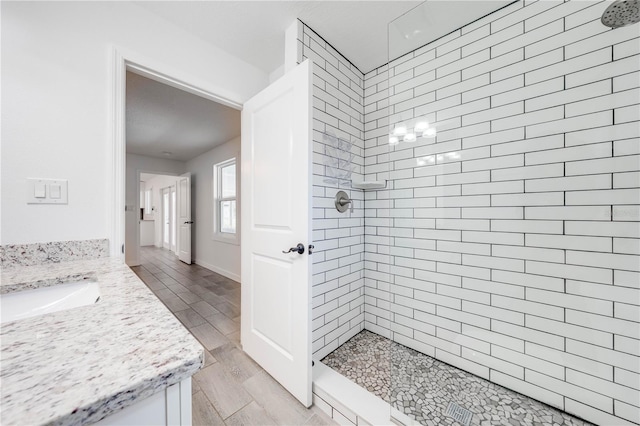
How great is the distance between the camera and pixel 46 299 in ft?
2.89

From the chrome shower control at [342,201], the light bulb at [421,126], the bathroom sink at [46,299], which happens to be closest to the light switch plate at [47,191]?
the bathroom sink at [46,299]

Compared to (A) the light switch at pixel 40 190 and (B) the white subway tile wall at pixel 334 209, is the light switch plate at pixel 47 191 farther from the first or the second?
(B) the white subway tile wall at pixel 334 209


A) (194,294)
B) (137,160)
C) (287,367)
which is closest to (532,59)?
(287,367)

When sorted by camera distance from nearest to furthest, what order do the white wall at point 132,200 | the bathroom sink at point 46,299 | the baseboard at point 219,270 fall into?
the bathroom sink at point 46,299, the baseboard at point 219,270, the white wall at point 132,200

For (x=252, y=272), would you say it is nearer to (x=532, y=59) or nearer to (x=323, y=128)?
(x=323, y=128)

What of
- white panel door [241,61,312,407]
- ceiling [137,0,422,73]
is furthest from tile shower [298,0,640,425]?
white panel door [241,61,312,407]

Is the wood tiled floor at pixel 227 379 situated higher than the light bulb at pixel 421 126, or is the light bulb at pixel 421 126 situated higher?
the light bulb at pixel 421 126

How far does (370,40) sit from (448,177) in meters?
1.18

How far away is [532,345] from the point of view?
137 centimetres

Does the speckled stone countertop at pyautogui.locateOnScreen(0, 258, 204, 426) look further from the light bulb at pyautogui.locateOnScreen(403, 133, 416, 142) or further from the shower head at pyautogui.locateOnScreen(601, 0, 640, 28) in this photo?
the shower head at pyautogui.locateOnScreen(601, 0, 640, 28)

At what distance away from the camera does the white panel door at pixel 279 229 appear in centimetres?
136

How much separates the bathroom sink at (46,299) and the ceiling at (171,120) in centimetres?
200

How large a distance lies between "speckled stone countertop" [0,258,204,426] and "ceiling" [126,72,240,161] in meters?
2.37

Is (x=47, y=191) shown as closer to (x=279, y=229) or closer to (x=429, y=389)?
(x=279, y=229)
